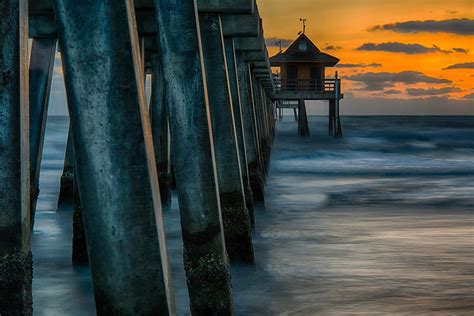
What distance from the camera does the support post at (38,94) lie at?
31.2 feet

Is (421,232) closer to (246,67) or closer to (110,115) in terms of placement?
(246,67)

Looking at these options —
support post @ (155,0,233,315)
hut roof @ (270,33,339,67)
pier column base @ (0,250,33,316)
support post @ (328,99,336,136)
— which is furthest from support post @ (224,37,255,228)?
hut roof @ (270,33,339,67)

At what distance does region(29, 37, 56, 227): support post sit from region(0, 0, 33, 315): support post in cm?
491

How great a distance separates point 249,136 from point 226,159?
5.77m

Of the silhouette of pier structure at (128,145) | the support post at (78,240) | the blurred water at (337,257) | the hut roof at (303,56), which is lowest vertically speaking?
the blurred water at (337,257)

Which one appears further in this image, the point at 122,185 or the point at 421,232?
the point at 421,232

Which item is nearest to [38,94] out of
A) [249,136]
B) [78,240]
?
[78,240]

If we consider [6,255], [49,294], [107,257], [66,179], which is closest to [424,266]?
[49,294]

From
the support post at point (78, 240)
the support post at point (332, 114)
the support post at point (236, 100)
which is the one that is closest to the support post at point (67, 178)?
the support post at point (236, 100)

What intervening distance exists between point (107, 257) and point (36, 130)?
705 cm

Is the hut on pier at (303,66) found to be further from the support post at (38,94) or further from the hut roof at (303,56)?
the support post at (38,94)

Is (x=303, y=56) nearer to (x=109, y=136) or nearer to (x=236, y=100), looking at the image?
(x=236, y=100)

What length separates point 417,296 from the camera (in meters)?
6.44

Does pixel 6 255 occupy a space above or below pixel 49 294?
A: above
